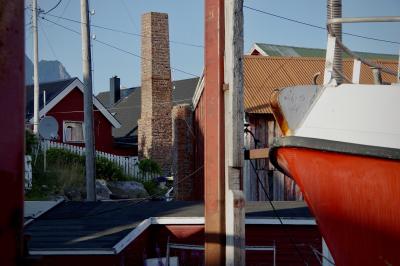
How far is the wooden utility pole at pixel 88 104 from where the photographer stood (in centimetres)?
1633

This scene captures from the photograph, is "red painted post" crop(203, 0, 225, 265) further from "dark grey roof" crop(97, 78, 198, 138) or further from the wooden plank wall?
"dark grey roof" crop(97, 78, 198, 138)

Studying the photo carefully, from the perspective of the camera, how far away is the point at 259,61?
770 inches

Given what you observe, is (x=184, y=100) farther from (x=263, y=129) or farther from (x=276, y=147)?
(x=276, y=147)

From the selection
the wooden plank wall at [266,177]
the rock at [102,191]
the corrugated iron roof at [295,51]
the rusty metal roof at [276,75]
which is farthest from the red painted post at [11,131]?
the corrugated iron roof at [295,51]

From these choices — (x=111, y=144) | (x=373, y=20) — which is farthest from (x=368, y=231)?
(x=111, y=144)

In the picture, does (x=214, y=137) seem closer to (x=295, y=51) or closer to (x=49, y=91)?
(x=295, y=51)

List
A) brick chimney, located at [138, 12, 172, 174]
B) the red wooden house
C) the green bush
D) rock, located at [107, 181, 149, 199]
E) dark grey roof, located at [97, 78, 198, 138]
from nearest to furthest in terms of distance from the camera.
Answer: the green bush
rock, located at [107, 181, 149, 199]
brick chimney, located at [138, 12, 172, 174]
the red wooden house
dark grey roof, located at [97, 78, 198, 138]

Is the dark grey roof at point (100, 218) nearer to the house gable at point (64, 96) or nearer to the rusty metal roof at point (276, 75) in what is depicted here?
the rusty metal roof at point (276, 75)

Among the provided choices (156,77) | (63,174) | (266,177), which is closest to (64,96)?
(156,77)

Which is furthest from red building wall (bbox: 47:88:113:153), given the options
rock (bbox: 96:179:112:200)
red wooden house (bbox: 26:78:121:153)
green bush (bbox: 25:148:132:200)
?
rock (bbox: 96:179:112:200)

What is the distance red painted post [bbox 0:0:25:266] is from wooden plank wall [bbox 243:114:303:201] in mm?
14222

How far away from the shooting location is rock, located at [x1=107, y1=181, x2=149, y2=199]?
24.9m

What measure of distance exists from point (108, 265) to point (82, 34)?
860cm

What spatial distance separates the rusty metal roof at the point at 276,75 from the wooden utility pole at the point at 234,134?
11.0 m
